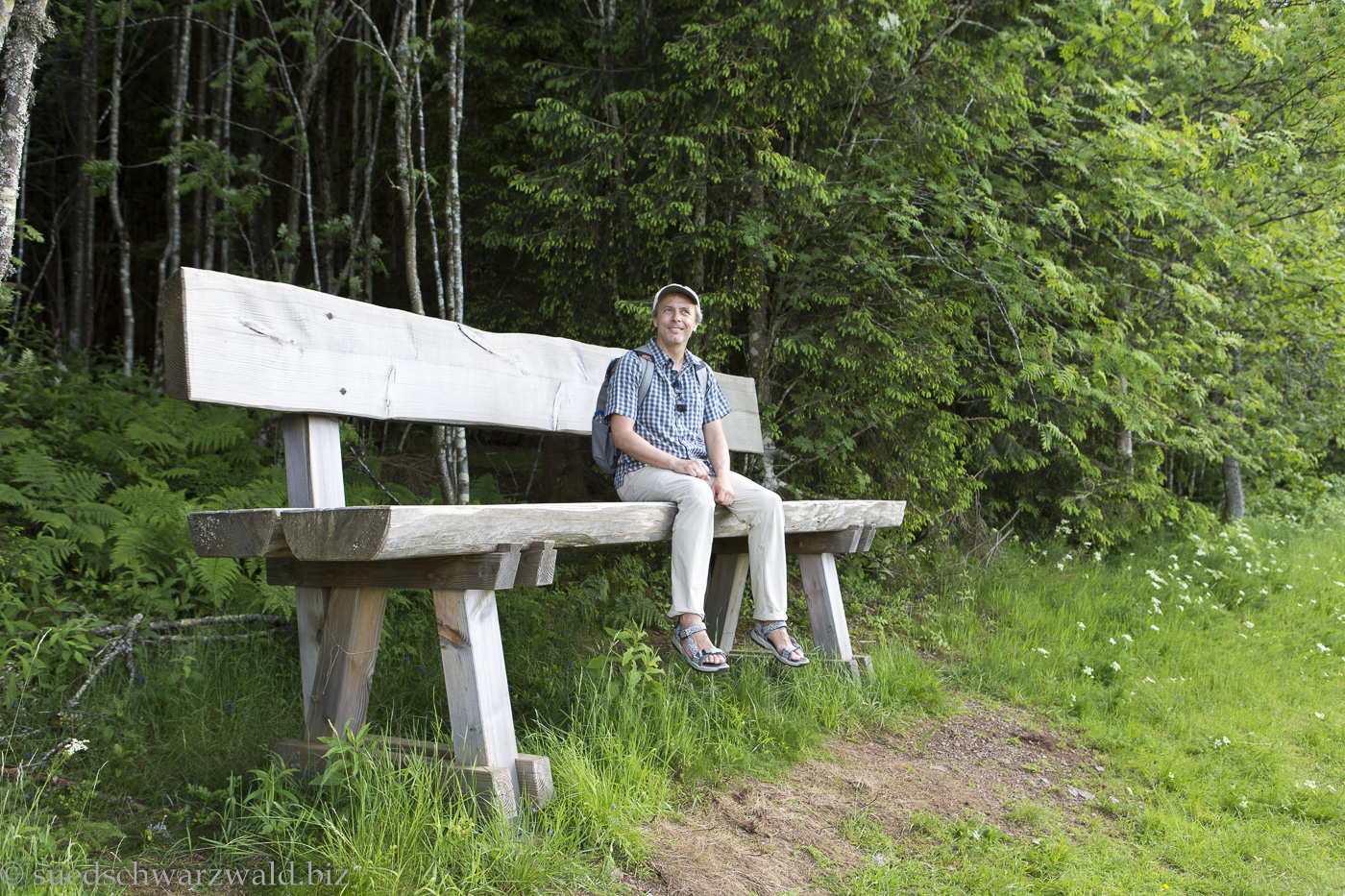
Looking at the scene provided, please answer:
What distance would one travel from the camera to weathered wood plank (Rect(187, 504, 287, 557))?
2.40 m

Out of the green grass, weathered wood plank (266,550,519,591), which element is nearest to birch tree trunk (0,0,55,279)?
weathered wood plank (266,550,519,591)

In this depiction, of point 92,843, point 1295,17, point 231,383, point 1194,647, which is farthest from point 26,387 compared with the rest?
point 1295,17

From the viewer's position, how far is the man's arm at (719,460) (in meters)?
3.60

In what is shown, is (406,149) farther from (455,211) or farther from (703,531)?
(703,531)

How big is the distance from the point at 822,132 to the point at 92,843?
498 centimetres

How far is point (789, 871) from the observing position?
2.59 meters

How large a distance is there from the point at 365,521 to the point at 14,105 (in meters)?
1.62

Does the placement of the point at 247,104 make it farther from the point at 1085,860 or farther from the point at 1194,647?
the point at 1194,647

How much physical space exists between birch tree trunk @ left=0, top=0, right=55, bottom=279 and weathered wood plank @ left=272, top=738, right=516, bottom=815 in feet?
5.28

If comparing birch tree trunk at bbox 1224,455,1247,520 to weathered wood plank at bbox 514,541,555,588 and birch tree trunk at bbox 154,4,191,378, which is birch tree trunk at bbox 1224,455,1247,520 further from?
birch tree trunk at bbox 154,4,191,378

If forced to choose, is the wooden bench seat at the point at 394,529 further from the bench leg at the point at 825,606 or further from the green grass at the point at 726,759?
the bench leg at the point at 825,606

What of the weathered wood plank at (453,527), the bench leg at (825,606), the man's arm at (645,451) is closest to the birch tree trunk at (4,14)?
the weathered wood plank at (453,527)

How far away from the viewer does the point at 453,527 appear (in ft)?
7.93

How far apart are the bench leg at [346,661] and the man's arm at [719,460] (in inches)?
52.2
